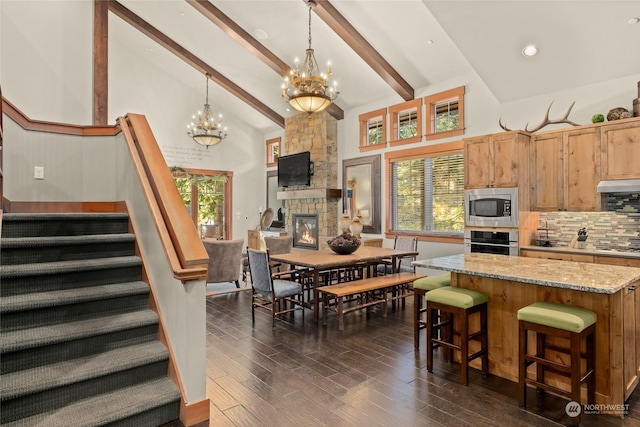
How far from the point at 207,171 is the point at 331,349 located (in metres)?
7.61

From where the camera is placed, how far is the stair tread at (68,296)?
2.30 m

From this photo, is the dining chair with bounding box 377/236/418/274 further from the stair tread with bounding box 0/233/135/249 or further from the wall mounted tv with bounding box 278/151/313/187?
the stair tread with bounding box 0/233/135/249

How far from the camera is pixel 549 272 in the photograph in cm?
279

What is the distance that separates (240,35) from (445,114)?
398cm

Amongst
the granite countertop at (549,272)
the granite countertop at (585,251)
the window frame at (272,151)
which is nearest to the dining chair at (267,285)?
the granite countertop at (549,272)

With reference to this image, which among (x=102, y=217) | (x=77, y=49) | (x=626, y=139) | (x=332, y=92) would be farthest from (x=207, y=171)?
(x=626, y=139)

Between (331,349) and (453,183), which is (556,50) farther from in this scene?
(331,349)

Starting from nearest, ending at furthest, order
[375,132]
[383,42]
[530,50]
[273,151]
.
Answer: [530,50], [383,42], [375,132], [273,151]

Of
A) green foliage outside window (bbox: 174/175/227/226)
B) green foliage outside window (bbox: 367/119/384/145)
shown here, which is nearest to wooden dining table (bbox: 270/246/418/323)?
green foliage outside window (bbox: 367/119/384/145)

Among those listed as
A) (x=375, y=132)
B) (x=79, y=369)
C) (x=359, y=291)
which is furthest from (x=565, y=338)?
(x=375, y=132)

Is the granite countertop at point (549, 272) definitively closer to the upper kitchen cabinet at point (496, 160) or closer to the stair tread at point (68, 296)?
the upper kitchen cabinet at point (496, 160)

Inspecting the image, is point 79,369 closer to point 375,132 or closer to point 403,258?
point 403,258

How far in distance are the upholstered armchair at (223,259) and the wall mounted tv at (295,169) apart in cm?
318

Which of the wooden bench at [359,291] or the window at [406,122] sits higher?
the window at [406,122]
